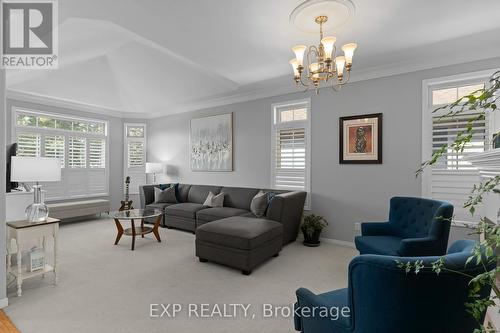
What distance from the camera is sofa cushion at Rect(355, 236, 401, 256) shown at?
2.68 metres

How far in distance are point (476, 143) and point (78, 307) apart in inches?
196

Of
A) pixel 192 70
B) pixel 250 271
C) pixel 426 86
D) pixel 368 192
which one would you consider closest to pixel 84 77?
pixel 192 70

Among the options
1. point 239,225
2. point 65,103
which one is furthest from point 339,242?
point 65,103

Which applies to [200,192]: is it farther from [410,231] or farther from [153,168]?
[410,231]

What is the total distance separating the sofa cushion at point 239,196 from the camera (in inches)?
196

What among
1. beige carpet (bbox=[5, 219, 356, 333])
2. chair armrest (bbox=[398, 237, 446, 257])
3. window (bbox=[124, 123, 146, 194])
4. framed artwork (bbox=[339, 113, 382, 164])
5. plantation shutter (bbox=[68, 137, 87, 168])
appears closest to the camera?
beige carpet (bbox=[5, 219, 356, 333])

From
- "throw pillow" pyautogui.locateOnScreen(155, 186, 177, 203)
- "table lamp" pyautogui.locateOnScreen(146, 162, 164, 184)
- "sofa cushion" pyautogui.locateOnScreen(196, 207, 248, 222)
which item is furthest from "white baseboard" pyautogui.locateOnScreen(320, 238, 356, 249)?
"table lamp" pyautogui.locateOnScreen(146, 162, 164, 184)

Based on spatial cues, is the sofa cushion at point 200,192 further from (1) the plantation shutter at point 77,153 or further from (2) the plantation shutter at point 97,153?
(1) the plantation shutter at point 77,153

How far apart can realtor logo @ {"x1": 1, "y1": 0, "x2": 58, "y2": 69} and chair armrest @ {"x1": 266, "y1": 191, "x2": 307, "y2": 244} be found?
11.4 ft

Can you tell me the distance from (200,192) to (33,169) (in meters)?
3.38

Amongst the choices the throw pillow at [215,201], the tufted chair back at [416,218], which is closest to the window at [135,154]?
the throw pillow at [215,201]

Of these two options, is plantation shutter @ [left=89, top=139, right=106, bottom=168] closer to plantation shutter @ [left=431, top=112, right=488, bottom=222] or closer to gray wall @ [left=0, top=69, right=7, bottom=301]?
gray wall @ [left=0, top=69, right=7, bottom=301]

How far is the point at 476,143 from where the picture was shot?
129 inches

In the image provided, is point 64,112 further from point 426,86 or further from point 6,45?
point 426,86
